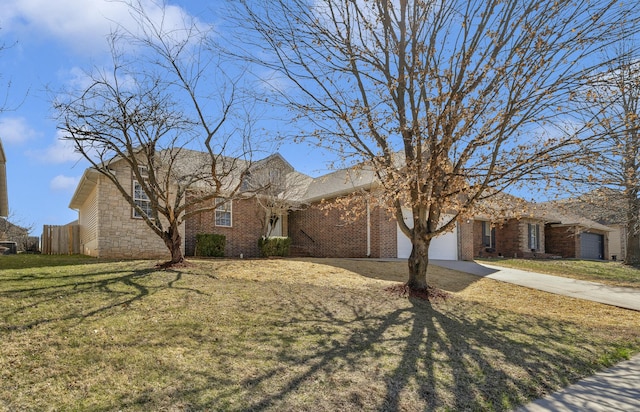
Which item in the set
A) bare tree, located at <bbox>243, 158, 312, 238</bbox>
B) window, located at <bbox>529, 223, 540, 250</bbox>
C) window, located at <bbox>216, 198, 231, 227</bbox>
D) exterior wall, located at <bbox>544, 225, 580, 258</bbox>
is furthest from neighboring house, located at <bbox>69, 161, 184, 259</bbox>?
exterior wall, located at <bbox>544, 225, 580, 258</bbox>

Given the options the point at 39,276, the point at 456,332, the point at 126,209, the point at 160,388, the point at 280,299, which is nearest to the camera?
the point at 160,388

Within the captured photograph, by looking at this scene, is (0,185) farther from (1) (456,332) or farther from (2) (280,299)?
(1) (456,332)

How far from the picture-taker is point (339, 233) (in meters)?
17.6

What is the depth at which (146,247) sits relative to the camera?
547 inches

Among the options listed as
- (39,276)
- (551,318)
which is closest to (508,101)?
(551,318)

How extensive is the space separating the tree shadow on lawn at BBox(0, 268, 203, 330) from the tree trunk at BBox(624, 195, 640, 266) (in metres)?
17.0

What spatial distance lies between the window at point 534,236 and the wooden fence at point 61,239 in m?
24.9

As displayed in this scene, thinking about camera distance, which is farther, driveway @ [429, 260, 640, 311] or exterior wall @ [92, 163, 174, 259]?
exterior wall @ [92, 163, 174, 259]

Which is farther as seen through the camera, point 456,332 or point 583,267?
point 583,267

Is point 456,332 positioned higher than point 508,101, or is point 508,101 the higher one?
point 508,101

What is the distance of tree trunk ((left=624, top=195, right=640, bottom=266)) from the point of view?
1756cm

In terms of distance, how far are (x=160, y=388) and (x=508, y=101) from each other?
7669 millimetres

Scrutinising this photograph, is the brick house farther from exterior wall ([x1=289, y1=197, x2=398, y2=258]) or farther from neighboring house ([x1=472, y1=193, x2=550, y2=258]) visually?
exterior wall ([x1=289, y1=197, x2=398, y2=258])

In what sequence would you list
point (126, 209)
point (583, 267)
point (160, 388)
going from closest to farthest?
point (160, 388) → point (126, 209) → point (583, 267)
